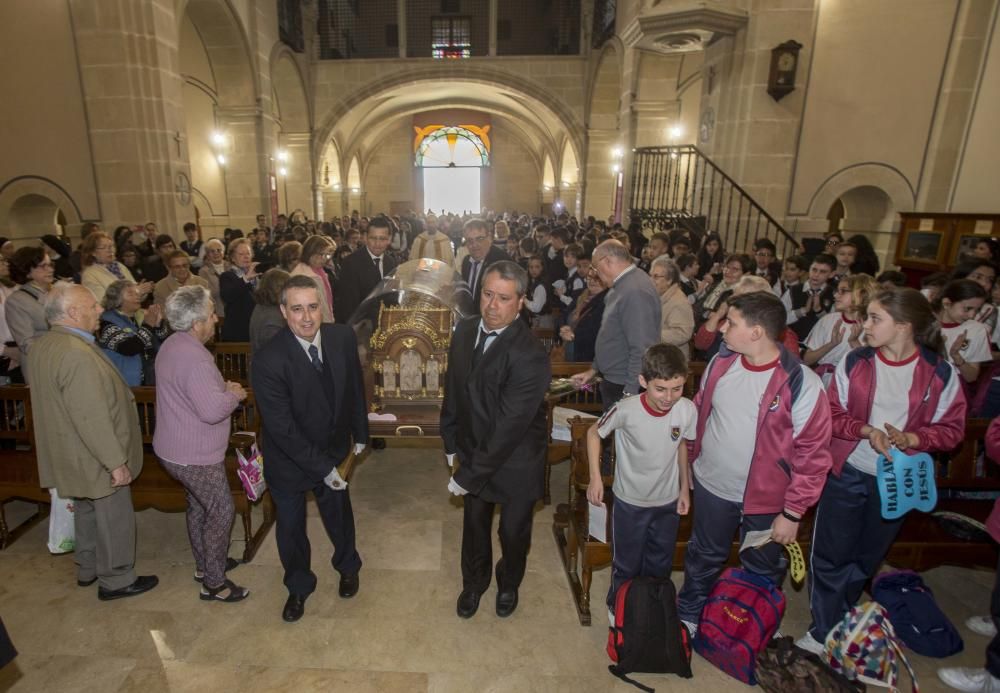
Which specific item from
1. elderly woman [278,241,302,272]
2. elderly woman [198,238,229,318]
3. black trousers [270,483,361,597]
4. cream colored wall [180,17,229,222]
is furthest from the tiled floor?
cream colored wall [180,17,229,222]

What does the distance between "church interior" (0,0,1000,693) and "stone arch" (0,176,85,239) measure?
34 mm

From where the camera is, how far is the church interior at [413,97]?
3.00 m

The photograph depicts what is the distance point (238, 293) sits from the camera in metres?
5.22

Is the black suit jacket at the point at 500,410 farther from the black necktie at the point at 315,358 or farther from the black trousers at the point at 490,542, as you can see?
the black necktie at the point at 315,358

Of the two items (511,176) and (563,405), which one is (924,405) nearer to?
(563,405)

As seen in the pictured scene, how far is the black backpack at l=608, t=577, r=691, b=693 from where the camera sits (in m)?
2.75

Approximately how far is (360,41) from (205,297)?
22.6m

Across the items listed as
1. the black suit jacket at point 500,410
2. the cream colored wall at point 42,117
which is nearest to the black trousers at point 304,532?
the black suit jacket at point 500,410

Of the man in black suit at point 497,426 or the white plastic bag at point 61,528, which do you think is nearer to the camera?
the man in black suit at point 497,426

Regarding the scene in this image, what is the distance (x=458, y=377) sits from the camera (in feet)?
9.94

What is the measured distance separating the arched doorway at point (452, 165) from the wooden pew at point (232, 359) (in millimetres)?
25224

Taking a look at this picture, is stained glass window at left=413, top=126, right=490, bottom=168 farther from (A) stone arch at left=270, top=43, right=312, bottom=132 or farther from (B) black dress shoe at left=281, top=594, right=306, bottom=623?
(B) black dress shoe at left=281, top=594, right=306, bottom=623

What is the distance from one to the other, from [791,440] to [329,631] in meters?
2.64

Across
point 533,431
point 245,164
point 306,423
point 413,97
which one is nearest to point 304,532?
point 306,423
